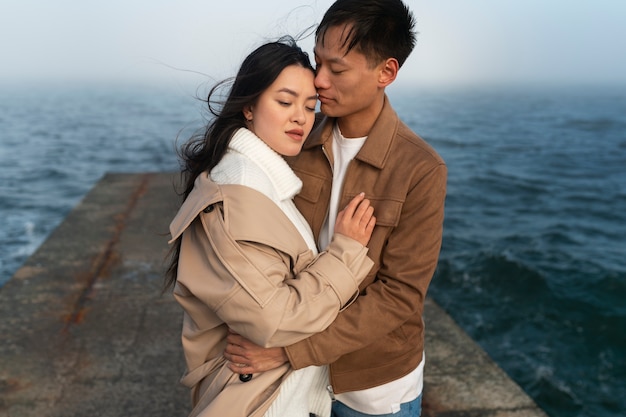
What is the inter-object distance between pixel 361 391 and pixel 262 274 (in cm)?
71

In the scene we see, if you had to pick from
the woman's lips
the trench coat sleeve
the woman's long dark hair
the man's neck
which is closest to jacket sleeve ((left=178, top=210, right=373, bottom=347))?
the trench coat sleeve

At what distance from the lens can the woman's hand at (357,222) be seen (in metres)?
1.91

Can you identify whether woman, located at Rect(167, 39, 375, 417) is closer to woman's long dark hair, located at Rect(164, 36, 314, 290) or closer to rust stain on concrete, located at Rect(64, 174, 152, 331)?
woman's long dark hair, located at Rect(164, 36, 314, 290)

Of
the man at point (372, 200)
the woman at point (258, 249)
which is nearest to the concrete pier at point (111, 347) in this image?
the woman at point (258, 249)

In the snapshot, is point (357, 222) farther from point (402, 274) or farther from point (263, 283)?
point (263, 283)

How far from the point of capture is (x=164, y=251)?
19.9 feet

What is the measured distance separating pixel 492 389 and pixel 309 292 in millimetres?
2357

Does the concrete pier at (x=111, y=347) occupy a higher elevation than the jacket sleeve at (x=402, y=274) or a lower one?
lower

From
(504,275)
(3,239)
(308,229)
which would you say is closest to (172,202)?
(3,239)

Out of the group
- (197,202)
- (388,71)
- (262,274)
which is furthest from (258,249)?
(388,71)

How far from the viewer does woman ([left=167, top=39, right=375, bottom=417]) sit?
5.57 ft

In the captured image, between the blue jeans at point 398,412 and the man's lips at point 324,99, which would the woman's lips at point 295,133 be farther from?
the blue jeans at point 398,412

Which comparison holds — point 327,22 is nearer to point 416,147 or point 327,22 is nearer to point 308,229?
point 416,147

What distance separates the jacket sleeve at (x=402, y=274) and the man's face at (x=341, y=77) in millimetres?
376
